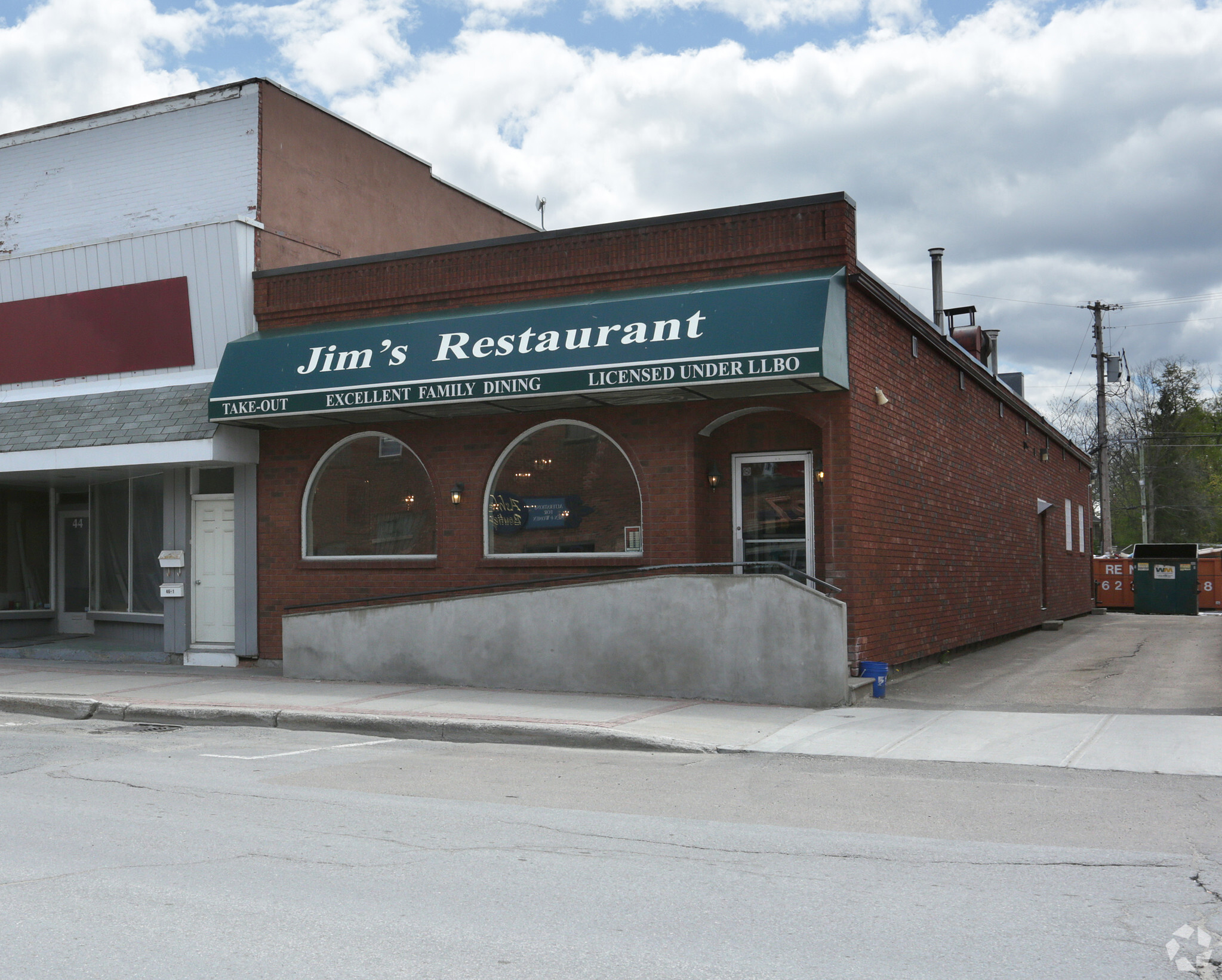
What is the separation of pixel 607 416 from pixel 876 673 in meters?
4.39

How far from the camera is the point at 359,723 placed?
37.5ft

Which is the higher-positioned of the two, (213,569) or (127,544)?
(127,544)

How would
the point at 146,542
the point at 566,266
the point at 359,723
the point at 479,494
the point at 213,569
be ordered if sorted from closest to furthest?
the point at 359,723
the point at 566,266
the point at 479,494
the point at 213,569
the point at 146,542

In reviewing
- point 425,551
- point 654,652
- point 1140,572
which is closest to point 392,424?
point 425,551

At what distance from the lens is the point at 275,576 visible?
16.2 m

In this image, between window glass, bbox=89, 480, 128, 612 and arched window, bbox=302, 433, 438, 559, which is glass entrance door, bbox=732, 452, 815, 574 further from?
window glass, bbox=89, 480, 128, 612

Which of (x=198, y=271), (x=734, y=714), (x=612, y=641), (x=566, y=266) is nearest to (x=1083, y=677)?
(x=734, y=714)

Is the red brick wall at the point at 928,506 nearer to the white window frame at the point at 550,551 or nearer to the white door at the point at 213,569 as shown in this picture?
the white window frame at the point at 550,551

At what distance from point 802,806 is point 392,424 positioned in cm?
939

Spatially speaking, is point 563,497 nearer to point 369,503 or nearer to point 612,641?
point 612,641

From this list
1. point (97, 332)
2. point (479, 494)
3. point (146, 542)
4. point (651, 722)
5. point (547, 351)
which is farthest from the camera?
point (146, 542)

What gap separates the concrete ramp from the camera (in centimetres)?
1210

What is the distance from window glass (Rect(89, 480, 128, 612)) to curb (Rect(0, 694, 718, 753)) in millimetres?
5705

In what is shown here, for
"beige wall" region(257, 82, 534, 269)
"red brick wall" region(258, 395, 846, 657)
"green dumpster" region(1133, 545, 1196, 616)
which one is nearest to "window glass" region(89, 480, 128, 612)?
"red brick wall" region(258, 395, 846, 657)
